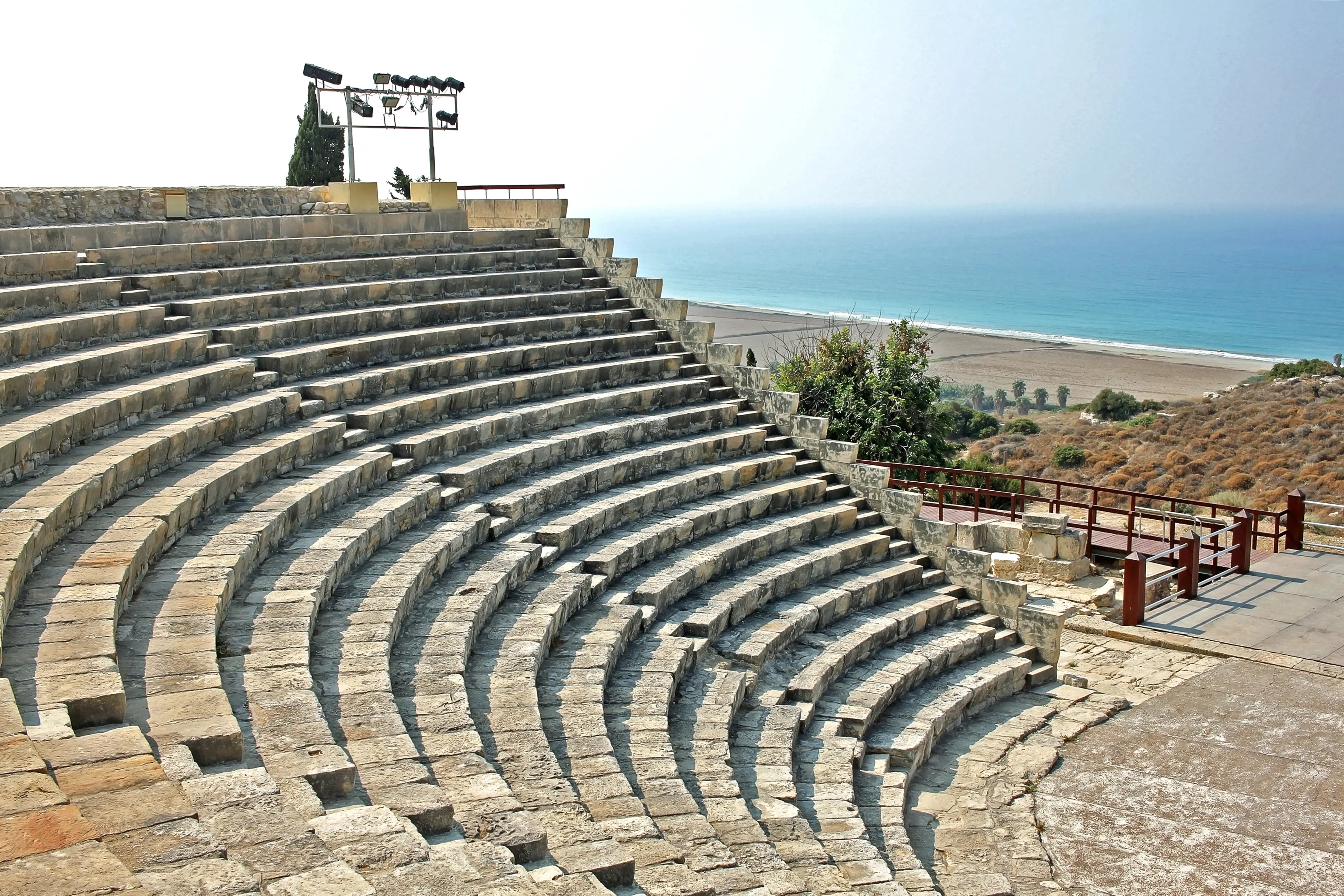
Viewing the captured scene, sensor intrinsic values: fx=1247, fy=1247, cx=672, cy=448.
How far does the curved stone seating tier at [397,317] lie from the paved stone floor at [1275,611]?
8.43 metres

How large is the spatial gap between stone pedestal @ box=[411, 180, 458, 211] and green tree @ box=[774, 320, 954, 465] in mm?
6687

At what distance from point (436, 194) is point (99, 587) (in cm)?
1186

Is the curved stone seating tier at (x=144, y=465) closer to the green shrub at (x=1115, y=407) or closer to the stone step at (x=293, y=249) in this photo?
the stone step at (x=293, y=249)

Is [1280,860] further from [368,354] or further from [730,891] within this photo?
[368,354]

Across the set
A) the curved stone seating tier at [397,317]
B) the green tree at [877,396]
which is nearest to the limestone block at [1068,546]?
the green tree at [877,396]

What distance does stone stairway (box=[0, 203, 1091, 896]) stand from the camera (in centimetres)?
523

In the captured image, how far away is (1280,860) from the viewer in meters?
9.56

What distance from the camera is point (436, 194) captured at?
1784cm

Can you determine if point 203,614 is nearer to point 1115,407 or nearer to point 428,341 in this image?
point 428,341

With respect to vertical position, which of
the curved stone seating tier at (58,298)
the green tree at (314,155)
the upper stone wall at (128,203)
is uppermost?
the green tree at (314,155)

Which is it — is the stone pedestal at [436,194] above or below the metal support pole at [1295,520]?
above

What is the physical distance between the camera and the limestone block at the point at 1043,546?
1642cm

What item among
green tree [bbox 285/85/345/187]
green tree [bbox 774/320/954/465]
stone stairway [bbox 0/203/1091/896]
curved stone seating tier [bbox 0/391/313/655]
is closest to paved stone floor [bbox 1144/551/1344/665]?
stone stairway [bbox 0/203/1091/896]

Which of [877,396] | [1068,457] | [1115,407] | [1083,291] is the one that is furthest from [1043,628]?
[1083,291]
